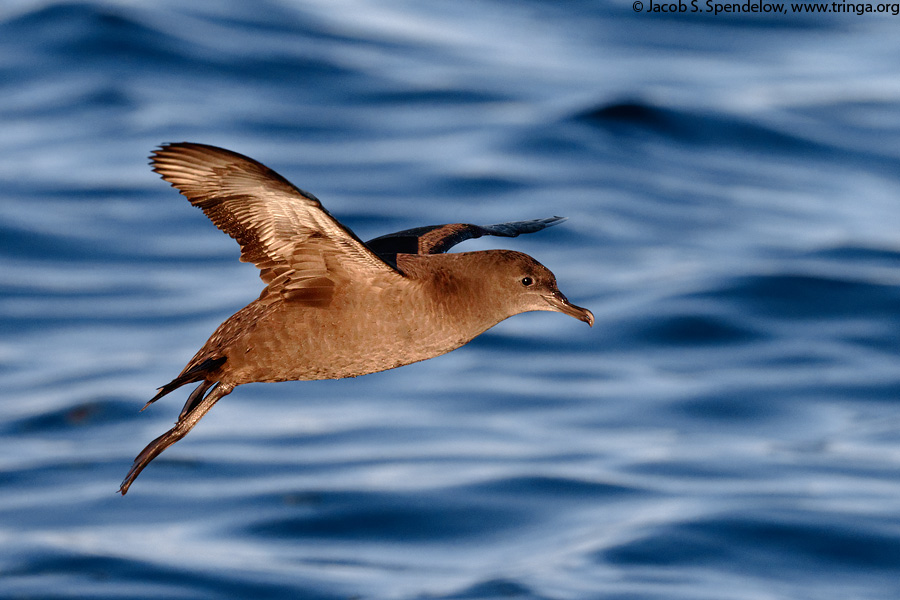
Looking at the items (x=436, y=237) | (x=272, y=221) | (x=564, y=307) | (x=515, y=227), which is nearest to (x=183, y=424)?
(x=272, y=221)

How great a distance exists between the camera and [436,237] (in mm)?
8984

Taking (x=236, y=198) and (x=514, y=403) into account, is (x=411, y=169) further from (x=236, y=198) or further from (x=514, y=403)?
(x=236, y=198)

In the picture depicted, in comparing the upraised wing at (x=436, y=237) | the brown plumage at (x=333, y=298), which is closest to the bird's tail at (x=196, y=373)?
the brown plumage at (x=333, y=298)

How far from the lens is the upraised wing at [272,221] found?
6.87 metres

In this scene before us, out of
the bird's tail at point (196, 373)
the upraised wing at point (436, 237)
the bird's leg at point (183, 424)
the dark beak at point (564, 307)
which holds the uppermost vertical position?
the upraised wing at point (436, 237)

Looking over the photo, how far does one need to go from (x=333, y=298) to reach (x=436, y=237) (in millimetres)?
1572

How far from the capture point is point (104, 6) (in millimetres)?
54469

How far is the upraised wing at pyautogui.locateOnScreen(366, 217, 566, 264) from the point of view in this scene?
874cm

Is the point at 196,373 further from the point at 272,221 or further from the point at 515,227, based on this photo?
the point at 515,227

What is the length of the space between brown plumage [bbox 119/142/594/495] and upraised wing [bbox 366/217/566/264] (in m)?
0.82

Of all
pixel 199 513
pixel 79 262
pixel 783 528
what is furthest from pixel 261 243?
pixel 79 262

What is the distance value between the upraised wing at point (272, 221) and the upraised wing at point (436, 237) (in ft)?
3.12

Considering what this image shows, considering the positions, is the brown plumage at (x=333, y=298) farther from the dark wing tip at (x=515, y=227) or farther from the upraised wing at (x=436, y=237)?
the dark wing tip at (x=515, y=227)

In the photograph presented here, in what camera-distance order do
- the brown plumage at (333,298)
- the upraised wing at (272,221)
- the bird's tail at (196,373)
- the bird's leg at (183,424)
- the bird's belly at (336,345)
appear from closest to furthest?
the upraised wing at (272,221) < the brown plumage at (333,298) < the bird's belly at (336,345) < the bird's tail at (196,373) < the bird's leg at (183,424)
